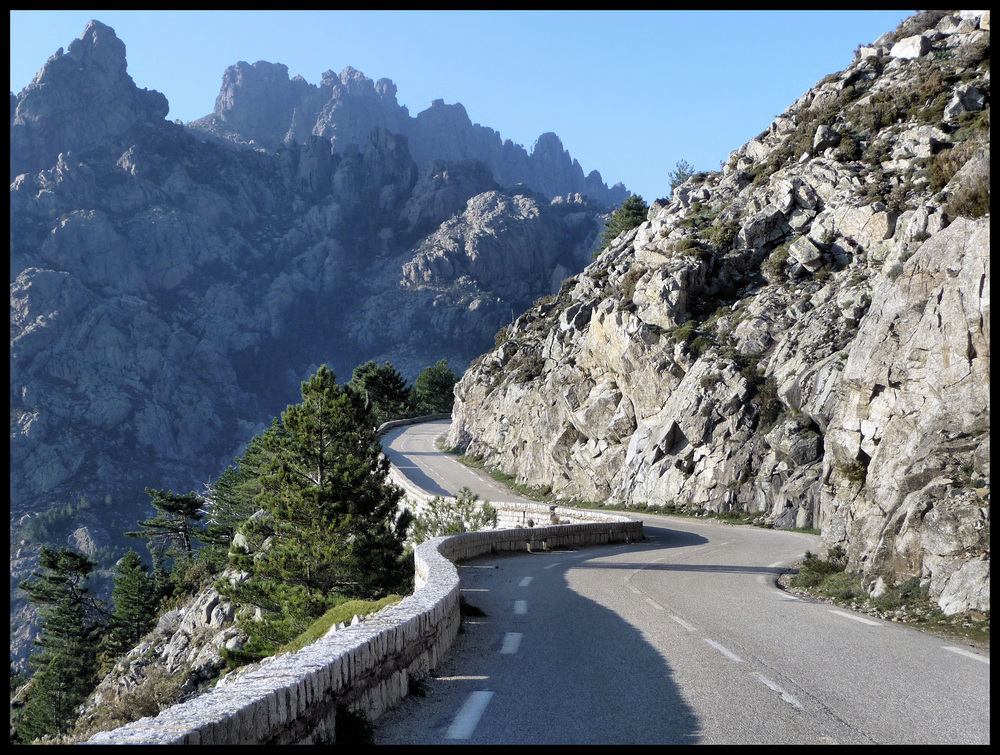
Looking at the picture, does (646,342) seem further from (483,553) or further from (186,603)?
(186,603)

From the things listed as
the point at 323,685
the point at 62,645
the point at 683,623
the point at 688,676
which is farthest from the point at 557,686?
the point at 62,645

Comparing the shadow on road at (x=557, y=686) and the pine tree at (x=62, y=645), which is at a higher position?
the shadow on road at (x=557, y=686)

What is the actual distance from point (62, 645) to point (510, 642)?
185 ft

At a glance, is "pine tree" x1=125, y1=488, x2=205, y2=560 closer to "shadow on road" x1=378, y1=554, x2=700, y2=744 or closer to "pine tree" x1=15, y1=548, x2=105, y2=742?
"pine tree" x1=15, y1=548, x2=105, y2=742

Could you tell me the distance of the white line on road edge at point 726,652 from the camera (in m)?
8.45

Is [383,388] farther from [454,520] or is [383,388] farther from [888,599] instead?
[888,599]

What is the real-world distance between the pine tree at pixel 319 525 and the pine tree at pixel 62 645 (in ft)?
102

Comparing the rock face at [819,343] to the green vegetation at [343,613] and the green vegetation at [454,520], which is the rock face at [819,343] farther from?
the green vegetation at [454,520]

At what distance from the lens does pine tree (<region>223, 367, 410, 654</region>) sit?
25344 mm

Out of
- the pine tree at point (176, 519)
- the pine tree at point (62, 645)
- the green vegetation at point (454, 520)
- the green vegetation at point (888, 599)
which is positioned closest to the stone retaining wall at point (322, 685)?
the green vegetation at point (888, 599)

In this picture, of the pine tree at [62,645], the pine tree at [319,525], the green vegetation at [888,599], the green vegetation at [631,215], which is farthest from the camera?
the green vegetation at [631,215]

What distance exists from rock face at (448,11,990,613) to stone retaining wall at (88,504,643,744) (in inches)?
350

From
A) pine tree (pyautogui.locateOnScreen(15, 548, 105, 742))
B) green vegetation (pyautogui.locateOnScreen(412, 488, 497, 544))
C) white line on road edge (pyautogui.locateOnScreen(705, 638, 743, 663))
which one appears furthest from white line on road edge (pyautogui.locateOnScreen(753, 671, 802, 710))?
pine tree (pyautogui.locateOnScreen(15, 548, 105, 742))

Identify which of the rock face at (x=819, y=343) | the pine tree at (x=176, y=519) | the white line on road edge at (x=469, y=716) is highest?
the rock face at (x=819, y=343)
